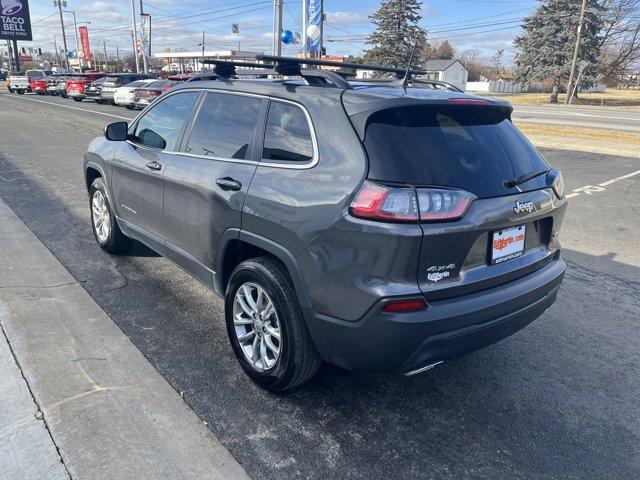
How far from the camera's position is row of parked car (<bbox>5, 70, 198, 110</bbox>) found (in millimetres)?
24003

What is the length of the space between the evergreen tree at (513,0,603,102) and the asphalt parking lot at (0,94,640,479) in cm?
4848

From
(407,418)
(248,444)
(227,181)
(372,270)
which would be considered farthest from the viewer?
(227,181)

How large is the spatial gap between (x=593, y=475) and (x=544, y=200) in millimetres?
1431

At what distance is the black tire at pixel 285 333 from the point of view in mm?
2756

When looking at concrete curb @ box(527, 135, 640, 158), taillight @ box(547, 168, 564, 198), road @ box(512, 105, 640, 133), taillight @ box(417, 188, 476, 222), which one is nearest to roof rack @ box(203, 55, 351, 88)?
taillight @ box(417, 188, 476, 222)

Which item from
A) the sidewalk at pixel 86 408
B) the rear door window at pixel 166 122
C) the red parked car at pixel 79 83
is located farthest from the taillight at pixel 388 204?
the red parked car at pixel 79 83

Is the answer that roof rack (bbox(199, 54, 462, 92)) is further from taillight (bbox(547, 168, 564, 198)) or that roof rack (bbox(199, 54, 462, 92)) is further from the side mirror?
the side mirror

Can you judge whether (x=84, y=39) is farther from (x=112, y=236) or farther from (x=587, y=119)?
(x=112, y=236)

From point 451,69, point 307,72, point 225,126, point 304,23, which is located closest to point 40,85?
point 304,23

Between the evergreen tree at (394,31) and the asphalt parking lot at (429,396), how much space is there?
55195 mm

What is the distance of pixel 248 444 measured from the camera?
2615 millimetres

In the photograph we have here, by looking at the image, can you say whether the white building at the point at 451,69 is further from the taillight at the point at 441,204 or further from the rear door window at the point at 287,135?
the taillight at the point at 441,204

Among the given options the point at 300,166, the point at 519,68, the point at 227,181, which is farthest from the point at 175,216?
the point at 519,68

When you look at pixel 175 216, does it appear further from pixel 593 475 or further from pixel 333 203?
pixel 593 475
